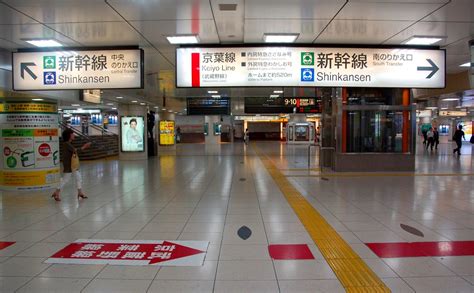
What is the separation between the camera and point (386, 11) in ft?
17.4

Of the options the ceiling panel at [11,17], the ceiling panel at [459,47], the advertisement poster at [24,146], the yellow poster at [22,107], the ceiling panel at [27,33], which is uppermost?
the ceiling panel at [459,47]

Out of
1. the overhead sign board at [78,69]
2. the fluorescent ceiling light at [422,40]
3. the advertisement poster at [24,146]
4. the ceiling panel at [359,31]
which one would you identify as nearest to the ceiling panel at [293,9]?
the ceiling panel at [359,31]

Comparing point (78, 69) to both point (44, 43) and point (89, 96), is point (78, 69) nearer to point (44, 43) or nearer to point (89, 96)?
point (44, 43)

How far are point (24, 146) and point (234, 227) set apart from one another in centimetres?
646

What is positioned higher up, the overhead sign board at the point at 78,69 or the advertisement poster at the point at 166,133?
the overhead sign board at the point at 78,69

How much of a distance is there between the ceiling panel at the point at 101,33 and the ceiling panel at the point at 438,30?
4.97 metres

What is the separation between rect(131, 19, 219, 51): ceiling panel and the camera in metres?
5.76

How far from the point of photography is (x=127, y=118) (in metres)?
18.3

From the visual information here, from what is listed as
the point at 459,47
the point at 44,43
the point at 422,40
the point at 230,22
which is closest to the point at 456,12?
the point at 422,40

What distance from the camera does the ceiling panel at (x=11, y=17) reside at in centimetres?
502

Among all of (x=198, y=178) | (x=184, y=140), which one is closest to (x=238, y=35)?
(x=198, y=178)

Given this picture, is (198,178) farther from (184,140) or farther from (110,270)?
(184,140)

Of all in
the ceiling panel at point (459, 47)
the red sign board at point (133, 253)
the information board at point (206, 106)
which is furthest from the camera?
the information board at point (206, 106)

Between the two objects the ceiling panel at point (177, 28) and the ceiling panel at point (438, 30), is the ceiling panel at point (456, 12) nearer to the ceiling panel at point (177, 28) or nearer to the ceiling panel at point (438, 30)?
the ceiling panel at point (438, 30)
